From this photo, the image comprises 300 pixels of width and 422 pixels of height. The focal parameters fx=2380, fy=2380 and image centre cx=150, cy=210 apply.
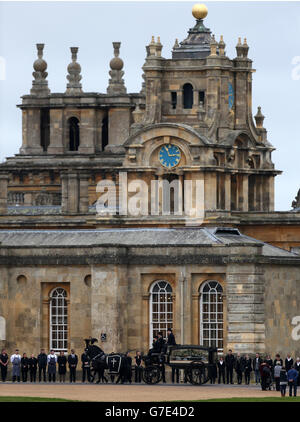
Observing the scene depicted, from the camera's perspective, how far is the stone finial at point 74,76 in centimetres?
15675

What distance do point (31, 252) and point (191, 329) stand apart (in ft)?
26.2

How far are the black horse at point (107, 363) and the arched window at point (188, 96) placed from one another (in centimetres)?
3143

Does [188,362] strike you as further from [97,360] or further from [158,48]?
[158,48]

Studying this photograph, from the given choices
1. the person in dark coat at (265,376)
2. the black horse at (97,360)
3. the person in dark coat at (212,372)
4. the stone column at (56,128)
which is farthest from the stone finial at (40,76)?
the person in dark coat at (265,376)

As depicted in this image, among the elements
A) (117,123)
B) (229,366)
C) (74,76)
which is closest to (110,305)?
(229,366)

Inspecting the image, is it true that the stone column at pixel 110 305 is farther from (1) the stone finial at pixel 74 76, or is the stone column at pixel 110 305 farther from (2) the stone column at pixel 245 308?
(1) the stone finial at pixel 74 76

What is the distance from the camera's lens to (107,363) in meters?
94.3

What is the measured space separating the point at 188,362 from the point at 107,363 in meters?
3.50

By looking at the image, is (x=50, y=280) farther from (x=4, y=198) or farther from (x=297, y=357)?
(x=4, y=198)

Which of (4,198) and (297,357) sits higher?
(4,198)

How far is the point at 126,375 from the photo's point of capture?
94.2 meters

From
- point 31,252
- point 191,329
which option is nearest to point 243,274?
point 191,329

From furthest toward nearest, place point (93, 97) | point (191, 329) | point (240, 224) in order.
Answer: point (93, 97) < point (240, 224) < point (191, 329)
